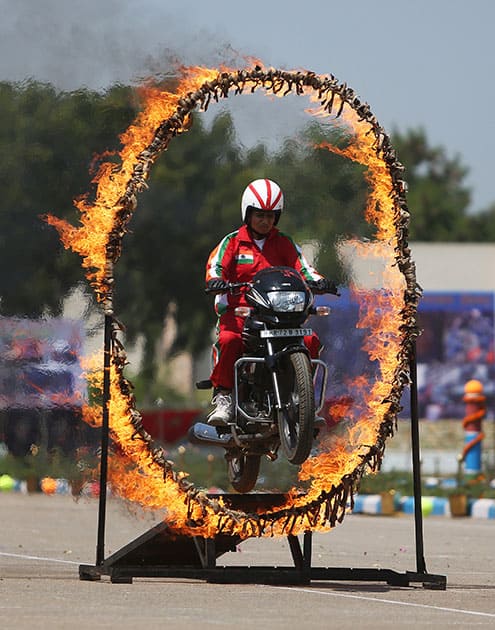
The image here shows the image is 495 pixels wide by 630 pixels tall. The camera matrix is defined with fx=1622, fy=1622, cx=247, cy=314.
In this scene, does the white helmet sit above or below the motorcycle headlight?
above

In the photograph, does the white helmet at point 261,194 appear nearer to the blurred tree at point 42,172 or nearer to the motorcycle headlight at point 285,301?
the motorcycle headlight at point 285,301

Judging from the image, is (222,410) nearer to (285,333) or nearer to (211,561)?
(285,333)

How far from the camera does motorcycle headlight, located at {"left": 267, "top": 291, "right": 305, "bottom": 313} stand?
10578mm

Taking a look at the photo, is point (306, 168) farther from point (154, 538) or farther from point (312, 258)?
point (154, 538)

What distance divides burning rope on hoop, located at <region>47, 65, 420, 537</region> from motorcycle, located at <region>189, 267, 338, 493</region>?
1.44 feet

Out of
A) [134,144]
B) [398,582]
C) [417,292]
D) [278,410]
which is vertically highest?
[134,144]

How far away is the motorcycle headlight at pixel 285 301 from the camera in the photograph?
10578mm

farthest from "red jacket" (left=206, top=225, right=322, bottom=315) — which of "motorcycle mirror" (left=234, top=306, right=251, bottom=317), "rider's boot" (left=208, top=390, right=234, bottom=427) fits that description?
"rider's boot" (left=208, top=390, right=234, bottom=427)

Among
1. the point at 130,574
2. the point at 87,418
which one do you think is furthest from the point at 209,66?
the point at 130,574

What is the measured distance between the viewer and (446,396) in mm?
47469

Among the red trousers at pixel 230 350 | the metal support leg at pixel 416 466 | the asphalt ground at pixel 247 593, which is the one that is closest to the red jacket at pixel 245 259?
the red trousers at pixel 230 350

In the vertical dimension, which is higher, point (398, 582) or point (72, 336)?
point (72, 336)

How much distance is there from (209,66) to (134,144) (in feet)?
2.45

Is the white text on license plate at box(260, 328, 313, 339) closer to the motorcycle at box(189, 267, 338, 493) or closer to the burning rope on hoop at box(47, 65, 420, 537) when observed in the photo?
the motorcycle at box(189, 267, 338, 493)
